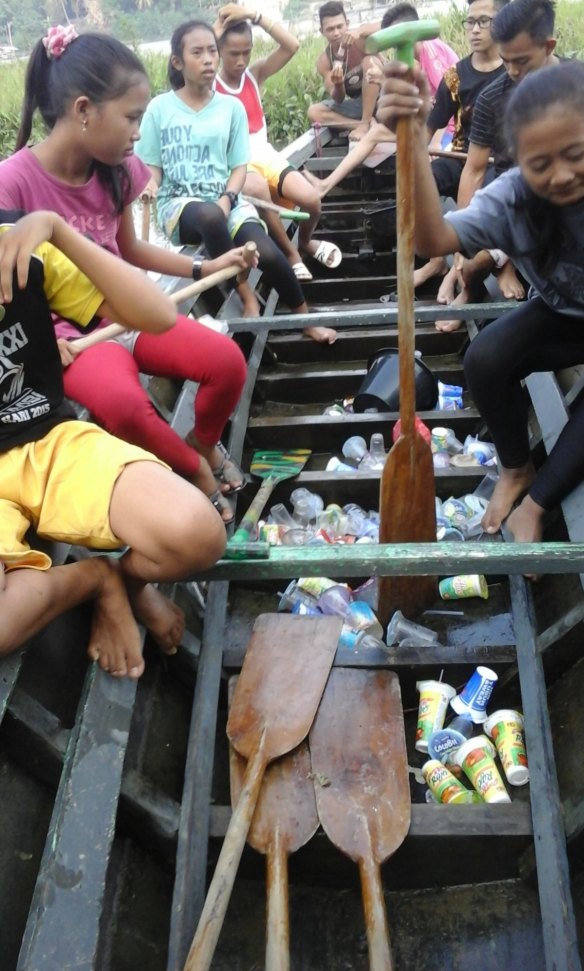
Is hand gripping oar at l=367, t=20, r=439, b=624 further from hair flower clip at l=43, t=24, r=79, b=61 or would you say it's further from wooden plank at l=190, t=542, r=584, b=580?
hair flower clip at l=43, t=24, r=79, b=61

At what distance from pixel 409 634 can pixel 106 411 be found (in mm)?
1026

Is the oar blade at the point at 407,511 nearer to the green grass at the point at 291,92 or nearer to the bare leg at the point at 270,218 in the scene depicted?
the bare leg at the point at 270,218

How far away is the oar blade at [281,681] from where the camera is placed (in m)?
1.72

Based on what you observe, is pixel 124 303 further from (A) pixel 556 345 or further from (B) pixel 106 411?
(A) pixel 556 345

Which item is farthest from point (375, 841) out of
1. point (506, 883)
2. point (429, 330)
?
point (429, 330)

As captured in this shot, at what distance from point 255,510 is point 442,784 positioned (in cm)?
109

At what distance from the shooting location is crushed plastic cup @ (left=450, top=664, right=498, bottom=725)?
6.00 feet

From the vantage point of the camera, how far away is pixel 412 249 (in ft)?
5.87

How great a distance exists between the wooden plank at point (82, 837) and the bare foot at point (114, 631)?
0.03 m

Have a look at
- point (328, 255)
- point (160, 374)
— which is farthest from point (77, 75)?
point (328, 255)

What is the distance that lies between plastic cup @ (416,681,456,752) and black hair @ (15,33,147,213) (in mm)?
1698

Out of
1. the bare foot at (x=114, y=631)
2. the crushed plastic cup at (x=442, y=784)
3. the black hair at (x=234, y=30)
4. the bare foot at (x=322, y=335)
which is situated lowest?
the crushed plastic cup at (x=442, y=784)

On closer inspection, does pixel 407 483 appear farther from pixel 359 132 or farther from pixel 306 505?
pixel 359 132

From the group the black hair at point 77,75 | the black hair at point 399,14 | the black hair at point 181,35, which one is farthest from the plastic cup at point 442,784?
the black hair at point 399,14
